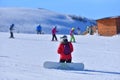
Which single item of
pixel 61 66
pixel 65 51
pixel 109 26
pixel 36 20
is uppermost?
pixel 36 20

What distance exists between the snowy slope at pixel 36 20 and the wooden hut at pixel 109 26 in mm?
37504

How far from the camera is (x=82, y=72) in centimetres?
1581

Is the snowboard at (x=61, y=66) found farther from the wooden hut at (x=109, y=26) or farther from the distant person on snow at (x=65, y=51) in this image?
the wooden hut at (x=109, y=26)

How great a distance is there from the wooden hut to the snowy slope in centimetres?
3750

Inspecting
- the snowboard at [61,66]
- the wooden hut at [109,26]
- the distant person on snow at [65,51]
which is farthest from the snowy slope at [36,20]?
the snowboard at [61,66]

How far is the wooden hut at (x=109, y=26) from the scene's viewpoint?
5156cm

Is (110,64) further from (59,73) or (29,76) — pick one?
→ (29,76)

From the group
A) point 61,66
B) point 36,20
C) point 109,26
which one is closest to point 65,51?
point 61,66

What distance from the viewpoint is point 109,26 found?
52531mm

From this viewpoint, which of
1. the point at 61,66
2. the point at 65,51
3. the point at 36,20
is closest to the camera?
the point at 61,66

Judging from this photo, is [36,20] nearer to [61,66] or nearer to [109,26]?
[109,26]

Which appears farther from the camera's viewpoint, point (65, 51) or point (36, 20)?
point (36, 20)

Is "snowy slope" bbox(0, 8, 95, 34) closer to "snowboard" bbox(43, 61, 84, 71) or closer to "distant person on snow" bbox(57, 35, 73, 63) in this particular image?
"distant person on snow" bbox(57, 35, 73, 63)

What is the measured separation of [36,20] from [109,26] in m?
55.3
